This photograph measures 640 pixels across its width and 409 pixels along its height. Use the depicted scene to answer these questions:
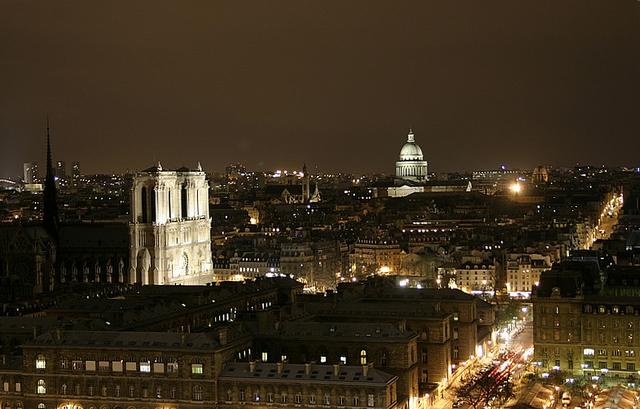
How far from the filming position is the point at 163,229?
9275cm

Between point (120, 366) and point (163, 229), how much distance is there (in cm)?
4180

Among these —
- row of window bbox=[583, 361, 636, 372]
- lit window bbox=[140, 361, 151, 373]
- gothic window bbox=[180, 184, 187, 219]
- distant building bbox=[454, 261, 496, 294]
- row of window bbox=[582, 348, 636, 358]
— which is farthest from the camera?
distant building bbox=[454, 261, 496, 294]

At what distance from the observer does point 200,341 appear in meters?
51.3

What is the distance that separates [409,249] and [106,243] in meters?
44.5

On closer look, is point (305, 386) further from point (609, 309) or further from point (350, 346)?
point (609, 309)

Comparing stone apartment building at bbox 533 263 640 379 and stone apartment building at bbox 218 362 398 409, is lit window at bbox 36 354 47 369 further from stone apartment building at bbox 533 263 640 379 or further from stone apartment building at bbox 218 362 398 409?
stone apartment building at bbox 533 263 640 379

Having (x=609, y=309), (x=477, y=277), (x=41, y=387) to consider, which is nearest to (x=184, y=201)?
(x=477, y=277)

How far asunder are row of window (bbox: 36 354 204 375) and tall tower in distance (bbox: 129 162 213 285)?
3976cm

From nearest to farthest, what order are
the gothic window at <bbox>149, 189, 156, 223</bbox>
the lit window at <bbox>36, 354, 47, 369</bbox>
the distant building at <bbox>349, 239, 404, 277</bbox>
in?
the lit window at <bbox>36, 354, 47, 369</bbox>, the gothic window at <bbox>149, 189, 156, 223</bbox>, the distant building at <bbox>349, 239, 404, 277</bbox>

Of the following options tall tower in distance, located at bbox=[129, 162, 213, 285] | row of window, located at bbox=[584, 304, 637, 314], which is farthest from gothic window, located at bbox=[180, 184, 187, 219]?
row of window, located at bbox=[584, 304, 637, 314]

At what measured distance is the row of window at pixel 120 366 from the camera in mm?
51031

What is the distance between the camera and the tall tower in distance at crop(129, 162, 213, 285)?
303 feet

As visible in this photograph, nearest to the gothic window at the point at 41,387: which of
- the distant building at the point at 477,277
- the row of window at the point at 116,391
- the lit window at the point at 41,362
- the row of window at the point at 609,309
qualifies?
the row of window at the point at 116,391

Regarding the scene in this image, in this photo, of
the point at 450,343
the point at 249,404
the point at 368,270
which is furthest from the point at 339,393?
the point at 368,270
